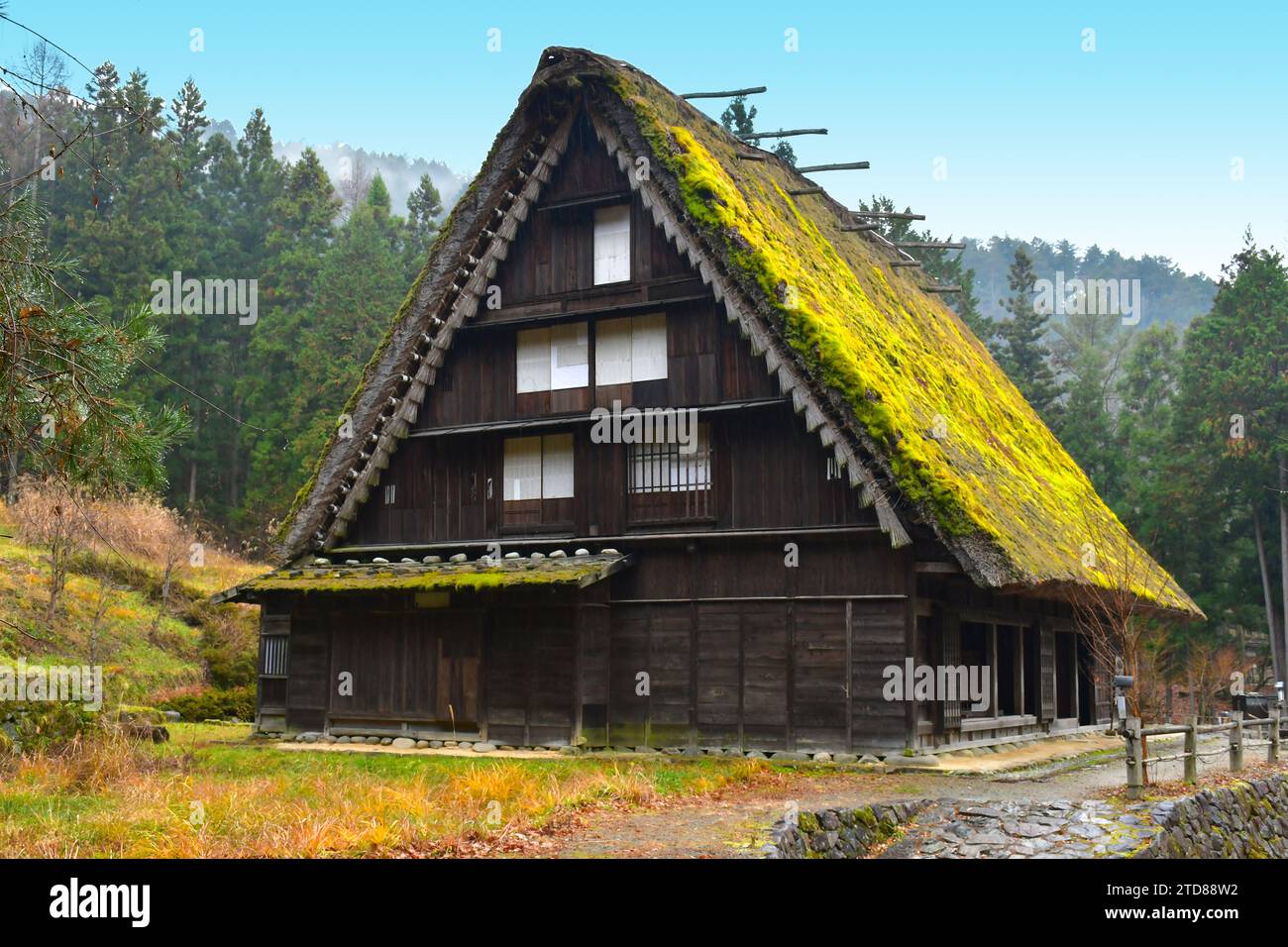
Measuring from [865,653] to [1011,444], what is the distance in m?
9.85

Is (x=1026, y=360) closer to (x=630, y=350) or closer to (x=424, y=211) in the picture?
(x=424, y=211)

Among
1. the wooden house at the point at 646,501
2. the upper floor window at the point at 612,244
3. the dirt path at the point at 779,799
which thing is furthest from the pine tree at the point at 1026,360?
the upper floor window at the point at 612,244

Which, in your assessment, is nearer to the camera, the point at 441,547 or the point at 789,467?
the point at 789,467

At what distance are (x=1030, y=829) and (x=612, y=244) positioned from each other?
1266cm

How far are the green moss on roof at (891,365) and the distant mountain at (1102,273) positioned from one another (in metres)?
90.9

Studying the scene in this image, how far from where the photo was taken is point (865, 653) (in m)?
18.3

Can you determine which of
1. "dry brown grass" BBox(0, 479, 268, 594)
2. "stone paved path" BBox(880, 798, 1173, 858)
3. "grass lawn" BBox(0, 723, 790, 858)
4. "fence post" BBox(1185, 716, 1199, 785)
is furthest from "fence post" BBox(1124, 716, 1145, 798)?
"dry brown grass" BBox(0, 479, 268, 594)

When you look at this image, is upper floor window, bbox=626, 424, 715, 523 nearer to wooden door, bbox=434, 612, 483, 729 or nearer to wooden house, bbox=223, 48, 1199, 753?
wooden house, bbox=223, 48, 1199, 753

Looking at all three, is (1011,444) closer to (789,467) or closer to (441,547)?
(789,467)

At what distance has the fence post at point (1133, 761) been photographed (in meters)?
13.6
